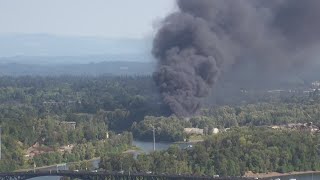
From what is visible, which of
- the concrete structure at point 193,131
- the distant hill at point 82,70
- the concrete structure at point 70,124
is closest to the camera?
the concrete structure at point 193,131

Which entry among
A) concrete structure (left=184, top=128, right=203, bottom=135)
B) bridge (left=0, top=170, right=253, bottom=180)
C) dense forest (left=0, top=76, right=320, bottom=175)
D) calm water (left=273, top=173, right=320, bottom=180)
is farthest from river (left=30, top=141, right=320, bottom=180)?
bridge (left=0, top=170, right=253, bottom=180)

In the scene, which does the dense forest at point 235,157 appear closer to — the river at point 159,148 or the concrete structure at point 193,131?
the river at point 159,148

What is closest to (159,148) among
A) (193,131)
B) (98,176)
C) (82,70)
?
(193,131)

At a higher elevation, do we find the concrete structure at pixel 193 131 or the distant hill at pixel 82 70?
the distant hill at pixel 82 70

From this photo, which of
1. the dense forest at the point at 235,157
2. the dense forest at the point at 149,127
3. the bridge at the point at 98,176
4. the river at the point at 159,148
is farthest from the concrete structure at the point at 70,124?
the bridge at the point at 98,176

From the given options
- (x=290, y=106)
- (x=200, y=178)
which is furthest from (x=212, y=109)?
(x=200, y=178)

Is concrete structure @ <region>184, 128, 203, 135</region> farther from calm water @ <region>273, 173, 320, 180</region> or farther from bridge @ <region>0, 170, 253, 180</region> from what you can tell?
bridge @ <region>0, 170, 253, 180</region>

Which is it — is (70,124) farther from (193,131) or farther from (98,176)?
(98,176)

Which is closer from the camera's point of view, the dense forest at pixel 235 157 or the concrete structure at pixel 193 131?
the dense forest at pixel 235 157

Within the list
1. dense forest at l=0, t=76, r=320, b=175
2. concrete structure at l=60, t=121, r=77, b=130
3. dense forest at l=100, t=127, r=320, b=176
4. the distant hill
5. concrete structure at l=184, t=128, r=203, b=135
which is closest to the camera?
dense forest at l=100, t=127, r=320, b=176
